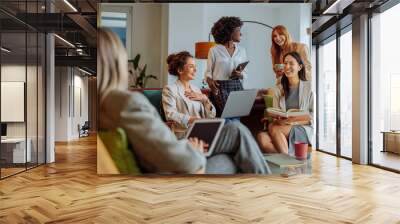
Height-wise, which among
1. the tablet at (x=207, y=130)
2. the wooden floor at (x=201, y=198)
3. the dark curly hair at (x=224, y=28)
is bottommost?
the wooden floor at (x=201, y=198)

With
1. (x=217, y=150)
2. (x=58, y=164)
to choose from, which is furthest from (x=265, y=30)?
(x=58, y=164)

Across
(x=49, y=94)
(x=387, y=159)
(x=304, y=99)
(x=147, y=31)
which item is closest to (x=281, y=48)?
(x=304, y=99)

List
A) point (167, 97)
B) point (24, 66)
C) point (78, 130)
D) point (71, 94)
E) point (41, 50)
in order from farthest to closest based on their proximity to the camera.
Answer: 1. point (78, 130)
2. point (71, 94)
3. point (41, 50)
4. point (24, 66)
5. point (167, 97)

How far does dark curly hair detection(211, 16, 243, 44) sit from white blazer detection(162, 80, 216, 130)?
0.84 meters

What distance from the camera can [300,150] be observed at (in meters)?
5.89

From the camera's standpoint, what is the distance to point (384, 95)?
7.25 metres

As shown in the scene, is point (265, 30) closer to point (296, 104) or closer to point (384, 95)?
point (296, 104)

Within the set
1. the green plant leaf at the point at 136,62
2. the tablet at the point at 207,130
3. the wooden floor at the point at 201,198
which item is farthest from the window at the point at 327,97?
the green plant leaf at the point at 136,62

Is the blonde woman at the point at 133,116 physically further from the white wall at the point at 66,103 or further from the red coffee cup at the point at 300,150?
the white wall at the point at 66,103

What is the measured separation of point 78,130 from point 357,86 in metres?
11.7

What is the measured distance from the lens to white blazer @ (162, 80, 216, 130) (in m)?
5.12

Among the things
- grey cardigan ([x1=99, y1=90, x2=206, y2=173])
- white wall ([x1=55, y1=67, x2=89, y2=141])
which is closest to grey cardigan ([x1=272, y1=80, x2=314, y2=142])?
grey cardigan ([x1=99, y1=90, x2=206, y2=173])

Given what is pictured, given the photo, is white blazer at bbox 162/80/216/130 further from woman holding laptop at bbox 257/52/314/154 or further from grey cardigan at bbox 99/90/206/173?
grey cardigan at bbox 99/90/206/173

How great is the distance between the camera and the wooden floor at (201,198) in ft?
12.8
